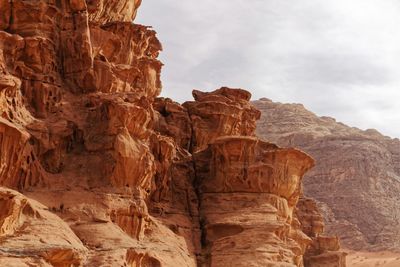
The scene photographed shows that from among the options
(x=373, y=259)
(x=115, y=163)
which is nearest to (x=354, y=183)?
(x=373, y=259)

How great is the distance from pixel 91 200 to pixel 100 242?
7.83 ft

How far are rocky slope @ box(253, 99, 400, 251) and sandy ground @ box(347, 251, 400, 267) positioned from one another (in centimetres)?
310

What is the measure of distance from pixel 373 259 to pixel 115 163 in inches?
2683

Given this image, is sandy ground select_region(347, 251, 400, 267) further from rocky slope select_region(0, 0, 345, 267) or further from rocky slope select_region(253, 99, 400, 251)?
rocky slope select_region(0, 0, 345, 267)

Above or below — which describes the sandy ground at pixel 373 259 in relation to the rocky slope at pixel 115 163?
above

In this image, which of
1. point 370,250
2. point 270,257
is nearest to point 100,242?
point 270,257

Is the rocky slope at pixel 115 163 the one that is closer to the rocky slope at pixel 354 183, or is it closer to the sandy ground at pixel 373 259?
the sandy ground at pixel 373 259

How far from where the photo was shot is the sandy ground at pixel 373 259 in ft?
282

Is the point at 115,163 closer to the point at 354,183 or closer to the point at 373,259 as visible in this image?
the point at 373,259

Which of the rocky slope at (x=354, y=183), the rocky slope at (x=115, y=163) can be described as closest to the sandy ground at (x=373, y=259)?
the rocky slope at (x=354, y=183)

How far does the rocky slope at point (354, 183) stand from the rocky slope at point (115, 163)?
64093mm

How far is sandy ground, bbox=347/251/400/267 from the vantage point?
86.0 metres

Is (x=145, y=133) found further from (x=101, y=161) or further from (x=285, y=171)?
(x=285, y=171)

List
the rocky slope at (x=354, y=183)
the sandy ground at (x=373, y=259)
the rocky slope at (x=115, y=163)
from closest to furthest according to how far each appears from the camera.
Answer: the rocky slope at (x=115, y=163)
the sandy ground at (x=373, y=259)
the rocky slope at (x=354, y=183)
